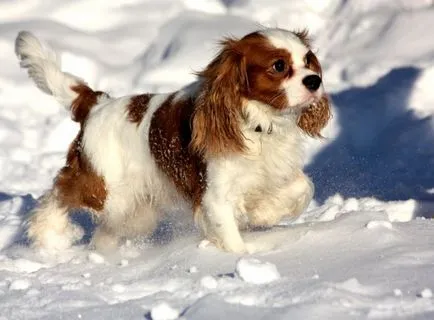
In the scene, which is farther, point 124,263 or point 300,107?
point 124,263

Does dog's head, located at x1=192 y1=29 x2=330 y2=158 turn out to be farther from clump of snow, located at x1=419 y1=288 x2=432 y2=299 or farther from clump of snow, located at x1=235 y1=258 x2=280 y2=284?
clump of snow, located at x1=419 y1=288 x2=432 y2=299

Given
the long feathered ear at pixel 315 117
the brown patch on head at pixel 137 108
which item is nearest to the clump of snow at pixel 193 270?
the long feathered ear at pixel 315 117

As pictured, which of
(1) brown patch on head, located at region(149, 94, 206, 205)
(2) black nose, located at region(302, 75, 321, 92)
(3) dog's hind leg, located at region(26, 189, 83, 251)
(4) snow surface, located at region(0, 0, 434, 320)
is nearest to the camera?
(4) snow surface, located at region(0, 0, 434, 320)

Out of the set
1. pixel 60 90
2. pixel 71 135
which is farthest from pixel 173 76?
pixel 60 90

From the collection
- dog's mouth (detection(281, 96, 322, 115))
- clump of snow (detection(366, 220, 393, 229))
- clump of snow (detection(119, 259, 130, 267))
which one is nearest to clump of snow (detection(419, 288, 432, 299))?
clump of snow (detection(366, 220, 393, 229))

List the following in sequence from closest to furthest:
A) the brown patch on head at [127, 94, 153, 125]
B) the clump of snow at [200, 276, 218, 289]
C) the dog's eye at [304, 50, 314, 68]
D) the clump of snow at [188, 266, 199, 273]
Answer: the clump of snow at [200, 276, 218, 289] < the clump of snow at [188, 266, 199, 273] < the dog's eye at [304, 50, 314, 68] < the brown patch on head at [127, 94, 153, 125]

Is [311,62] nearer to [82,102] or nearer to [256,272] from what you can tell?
[256,272]

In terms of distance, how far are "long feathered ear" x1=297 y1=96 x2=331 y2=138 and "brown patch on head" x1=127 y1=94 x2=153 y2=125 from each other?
76cm

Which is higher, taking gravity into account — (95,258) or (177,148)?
(177,148)

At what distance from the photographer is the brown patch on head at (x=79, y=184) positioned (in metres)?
4.68

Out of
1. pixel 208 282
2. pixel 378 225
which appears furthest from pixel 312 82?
pixel 208 282

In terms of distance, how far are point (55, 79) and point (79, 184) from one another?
55 cm

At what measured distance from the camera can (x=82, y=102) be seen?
4828 millimetres

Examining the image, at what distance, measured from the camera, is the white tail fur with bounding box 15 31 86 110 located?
4.81 meters
